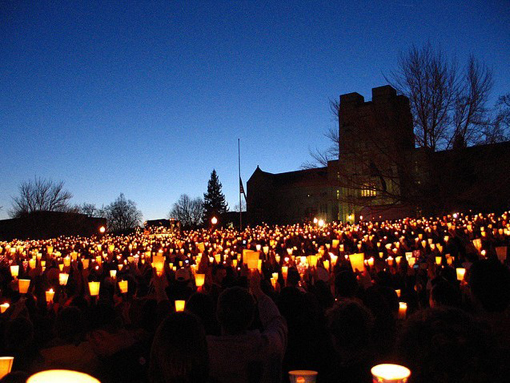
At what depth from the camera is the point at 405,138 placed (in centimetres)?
2505

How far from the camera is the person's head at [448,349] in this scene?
64.9 inches

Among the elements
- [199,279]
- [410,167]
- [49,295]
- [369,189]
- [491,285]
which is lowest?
[49,295]

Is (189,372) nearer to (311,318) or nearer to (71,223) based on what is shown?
(311,318)

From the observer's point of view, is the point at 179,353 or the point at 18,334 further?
the point at 18,334

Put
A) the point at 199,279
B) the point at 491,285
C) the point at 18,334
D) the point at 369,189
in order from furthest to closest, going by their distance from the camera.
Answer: the point at 369,189, the point at 199,279, the point at 18,334, the point at 491,285

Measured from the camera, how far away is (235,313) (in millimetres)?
2566

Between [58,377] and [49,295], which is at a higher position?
[58,377]

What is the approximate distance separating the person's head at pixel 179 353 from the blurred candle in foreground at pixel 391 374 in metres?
0.76

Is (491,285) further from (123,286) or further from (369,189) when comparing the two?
(369,189)

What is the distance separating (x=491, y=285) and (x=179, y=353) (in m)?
1.99

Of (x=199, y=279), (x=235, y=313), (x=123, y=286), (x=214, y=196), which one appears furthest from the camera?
(x=214, y=196)

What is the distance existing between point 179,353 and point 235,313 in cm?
69

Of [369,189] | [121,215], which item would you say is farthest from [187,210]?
[369,189]

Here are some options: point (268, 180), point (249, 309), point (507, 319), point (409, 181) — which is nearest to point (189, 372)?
point (249, 309)
